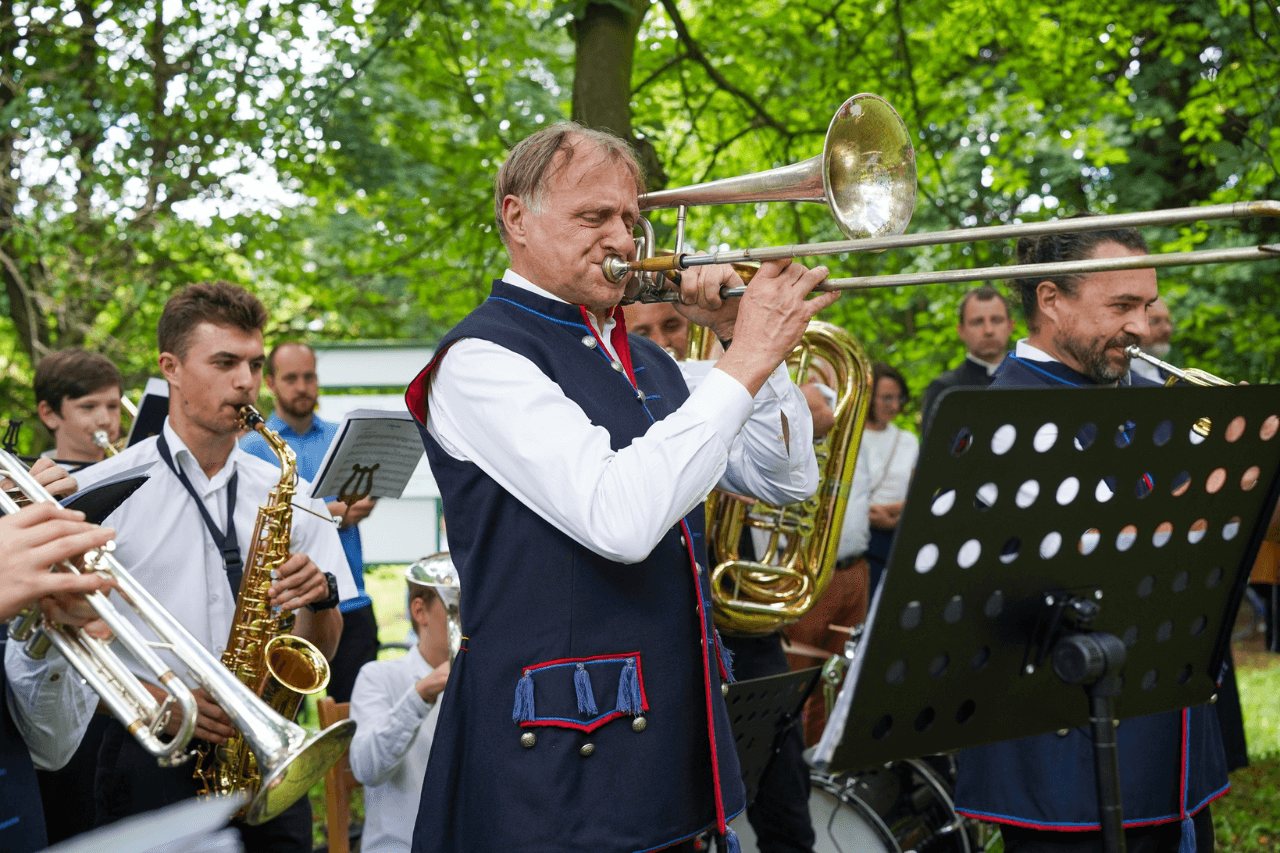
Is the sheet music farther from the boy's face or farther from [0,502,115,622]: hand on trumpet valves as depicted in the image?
the boy's face

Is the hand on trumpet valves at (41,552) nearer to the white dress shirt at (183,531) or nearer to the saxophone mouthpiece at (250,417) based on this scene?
the white dress shirt at (183,531)

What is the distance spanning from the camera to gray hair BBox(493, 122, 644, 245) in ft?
7.48

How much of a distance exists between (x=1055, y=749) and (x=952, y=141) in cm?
919

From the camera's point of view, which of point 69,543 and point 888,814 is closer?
point 69,543

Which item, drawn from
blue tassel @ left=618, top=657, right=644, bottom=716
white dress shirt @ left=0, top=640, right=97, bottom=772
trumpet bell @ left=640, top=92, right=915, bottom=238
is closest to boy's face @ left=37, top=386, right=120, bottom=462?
white dress shirt @ left=0, top=640, right=97, bottom=772

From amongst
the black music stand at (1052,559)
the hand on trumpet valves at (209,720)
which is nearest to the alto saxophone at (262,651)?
the hand on trumpet valves at (209,720)

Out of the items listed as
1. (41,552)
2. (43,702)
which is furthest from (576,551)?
(43,702)

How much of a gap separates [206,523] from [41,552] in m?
1.51

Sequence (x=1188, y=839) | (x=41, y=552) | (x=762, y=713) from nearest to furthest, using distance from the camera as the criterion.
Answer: (x=41, y=552) < (x=1188, y=839) < (x=762, y=713)

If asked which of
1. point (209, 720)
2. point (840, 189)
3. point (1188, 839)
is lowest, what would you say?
point (1188, 839)

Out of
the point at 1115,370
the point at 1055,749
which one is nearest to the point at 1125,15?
the point at 1115,370

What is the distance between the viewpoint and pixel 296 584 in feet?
10.8

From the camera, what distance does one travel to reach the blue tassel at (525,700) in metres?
2.03

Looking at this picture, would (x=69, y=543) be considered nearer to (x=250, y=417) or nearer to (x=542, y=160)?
(x=542, y=160)
